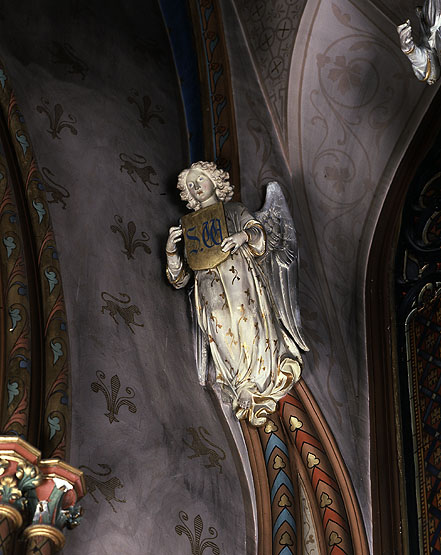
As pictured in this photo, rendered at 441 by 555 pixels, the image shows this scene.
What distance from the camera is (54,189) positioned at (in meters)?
5.78

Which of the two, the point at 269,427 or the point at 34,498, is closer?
the point at 34,498

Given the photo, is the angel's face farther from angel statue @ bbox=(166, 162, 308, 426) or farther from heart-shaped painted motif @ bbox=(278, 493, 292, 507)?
heart-shaped painted motif @ bbox=(278, 493, 292, 507)

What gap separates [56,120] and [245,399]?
1732 millimetres

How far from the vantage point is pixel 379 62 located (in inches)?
264

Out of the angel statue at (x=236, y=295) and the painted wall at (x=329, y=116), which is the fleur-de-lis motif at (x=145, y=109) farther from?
the angel statue at (x=236, y=295)

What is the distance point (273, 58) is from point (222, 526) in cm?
282

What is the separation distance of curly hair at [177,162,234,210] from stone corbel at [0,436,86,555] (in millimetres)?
1829

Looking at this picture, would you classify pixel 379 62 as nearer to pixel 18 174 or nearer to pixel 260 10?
pixel 260 10

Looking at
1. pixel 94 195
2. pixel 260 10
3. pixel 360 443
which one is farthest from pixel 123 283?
pixel 260 10

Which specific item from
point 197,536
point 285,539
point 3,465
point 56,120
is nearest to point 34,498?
point 3,465

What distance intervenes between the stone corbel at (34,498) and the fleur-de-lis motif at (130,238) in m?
1.58

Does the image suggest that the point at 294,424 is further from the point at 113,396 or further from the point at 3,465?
the point at 3,465

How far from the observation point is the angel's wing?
5.93 metres

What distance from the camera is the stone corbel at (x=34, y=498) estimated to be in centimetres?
444
